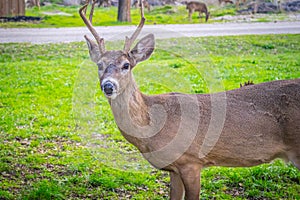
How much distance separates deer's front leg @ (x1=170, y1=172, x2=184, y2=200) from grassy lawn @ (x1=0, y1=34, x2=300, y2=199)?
0.58 meters

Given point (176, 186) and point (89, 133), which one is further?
point (89, 133)

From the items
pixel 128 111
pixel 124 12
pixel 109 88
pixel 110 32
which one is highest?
pixel 109 88

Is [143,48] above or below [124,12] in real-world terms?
above

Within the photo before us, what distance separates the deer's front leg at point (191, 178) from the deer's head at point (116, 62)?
0.97 metres

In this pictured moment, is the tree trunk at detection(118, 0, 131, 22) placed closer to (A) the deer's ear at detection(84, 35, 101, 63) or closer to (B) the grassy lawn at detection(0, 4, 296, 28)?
(B) the grassy lawn at detection(0, 4, 296, 28)

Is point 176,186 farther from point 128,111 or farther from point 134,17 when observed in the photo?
point 134,17

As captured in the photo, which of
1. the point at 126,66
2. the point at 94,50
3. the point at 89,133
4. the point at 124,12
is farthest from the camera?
the point at 124,12

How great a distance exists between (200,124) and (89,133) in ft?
10.4

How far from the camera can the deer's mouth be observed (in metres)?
4.68

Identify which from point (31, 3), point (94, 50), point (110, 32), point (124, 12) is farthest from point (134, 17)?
point (94, 50)

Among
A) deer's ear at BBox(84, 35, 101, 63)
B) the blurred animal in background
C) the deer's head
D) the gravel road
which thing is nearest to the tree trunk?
the gravel road

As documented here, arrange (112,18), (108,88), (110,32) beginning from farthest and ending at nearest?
(112,18), (110,32), (108,88)

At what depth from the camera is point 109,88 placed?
468 centimetres

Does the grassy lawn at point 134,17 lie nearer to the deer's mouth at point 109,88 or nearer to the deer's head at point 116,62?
the deer's head at point 116,62
